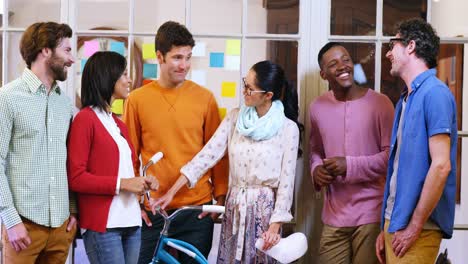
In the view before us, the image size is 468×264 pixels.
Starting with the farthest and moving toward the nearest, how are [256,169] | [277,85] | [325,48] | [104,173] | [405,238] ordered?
1. [325,48]
2. [277,85]
3. [256,169]
4. [104,173]
5. [405,238]

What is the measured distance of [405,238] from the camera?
261 centimetres

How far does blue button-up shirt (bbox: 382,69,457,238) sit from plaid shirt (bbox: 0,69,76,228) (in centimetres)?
130

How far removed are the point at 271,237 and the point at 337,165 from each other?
478 mm

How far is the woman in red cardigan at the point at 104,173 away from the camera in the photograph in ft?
8.80

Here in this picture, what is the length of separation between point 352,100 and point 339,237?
64cm

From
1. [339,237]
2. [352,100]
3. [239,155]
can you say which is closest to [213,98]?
[239,155]

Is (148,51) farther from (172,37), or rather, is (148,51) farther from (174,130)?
(174,130)

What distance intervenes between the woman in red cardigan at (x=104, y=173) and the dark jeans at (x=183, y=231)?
403mm

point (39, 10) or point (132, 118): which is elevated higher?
point (39, 10)

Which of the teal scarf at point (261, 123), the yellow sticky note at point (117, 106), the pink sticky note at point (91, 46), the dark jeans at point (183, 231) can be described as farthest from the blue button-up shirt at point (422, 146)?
the pink sticky note at point (91, 46)

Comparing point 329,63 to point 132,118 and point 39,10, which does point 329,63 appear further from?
point 39,10

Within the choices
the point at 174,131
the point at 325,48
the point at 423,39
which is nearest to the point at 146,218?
the point at 174,131

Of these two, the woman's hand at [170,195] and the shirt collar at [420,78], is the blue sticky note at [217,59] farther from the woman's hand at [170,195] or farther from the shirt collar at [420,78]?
the shirt collar at [420,78]

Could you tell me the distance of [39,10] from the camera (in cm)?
358
